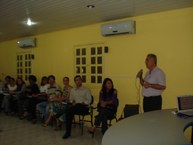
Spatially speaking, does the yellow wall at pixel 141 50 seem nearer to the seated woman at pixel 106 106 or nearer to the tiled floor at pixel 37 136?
the seated woman at pixel 106 106

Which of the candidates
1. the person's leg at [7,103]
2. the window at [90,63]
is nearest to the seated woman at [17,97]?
the person's leg at [7,103]

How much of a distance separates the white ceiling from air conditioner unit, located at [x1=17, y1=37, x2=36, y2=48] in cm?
148

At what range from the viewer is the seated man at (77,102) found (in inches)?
191

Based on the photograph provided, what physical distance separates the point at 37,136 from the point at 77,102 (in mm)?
1030

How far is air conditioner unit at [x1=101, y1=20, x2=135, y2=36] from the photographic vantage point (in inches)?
185

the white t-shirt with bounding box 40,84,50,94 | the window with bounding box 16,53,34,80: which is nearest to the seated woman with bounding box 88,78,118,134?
the white t-shirt with bounding box 40,84,50,94

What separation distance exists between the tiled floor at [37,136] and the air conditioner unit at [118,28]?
6.71ft

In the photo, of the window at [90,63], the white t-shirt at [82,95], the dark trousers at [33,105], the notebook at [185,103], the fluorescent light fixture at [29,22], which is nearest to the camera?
the notebook at [185,103]

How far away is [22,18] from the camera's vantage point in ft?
16.5

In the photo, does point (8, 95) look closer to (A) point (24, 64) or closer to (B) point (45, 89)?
(A) point (24, 64)

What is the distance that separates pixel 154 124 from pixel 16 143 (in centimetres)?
293

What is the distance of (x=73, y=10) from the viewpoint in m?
4.39

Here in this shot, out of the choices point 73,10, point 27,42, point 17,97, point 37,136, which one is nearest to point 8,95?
point 17,97

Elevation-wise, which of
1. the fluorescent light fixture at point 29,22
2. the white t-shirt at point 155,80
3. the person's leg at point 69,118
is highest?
the fluorescent light fixture at point 29,22
